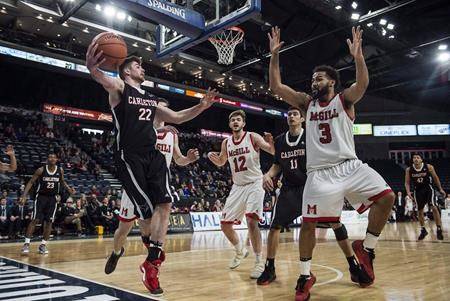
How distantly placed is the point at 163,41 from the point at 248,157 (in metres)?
5.24

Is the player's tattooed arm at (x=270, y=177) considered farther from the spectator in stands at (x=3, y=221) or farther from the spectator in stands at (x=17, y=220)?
the spectator in stands at (x=3, y=221)

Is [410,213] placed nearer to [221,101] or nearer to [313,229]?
[221,101]

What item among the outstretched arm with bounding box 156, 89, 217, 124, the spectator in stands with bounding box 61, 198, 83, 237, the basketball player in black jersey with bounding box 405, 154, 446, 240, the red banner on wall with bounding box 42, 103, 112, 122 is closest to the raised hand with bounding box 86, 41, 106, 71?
the outstretched arm with bounding box 156, 89, 217, 124

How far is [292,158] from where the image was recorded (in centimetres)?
470

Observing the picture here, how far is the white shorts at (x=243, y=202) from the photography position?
17.0 ft

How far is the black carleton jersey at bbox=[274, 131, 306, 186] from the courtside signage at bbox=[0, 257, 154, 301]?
7.01ft

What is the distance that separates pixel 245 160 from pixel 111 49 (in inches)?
91.6

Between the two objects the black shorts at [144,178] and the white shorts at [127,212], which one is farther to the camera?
the white shorts at [127,212]

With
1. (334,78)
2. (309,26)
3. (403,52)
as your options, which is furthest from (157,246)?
(403,52)

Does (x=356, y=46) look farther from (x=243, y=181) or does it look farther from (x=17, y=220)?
(x=17, y=220)

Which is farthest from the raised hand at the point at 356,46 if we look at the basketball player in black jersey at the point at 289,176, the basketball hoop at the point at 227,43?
the basketball hoop at the point at 227,43

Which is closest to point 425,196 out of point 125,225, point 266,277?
point 266,277

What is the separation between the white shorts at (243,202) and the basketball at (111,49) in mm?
2355

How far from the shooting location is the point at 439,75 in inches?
997
